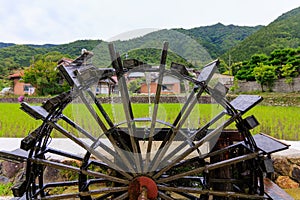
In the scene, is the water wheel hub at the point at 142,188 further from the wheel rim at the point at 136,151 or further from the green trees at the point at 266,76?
the green trees at the point at 266,76

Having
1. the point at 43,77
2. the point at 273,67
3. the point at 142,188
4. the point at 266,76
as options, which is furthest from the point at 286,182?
the point at 43,77

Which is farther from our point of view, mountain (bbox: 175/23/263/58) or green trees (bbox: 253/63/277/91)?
green trees (bbox: 253/63/277/91)

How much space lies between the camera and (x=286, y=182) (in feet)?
14.1

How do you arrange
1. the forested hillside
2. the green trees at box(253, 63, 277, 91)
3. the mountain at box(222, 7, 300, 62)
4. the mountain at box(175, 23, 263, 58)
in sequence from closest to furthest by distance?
the forested hillside < the mountain at box(175, 23, 263, 58) < the green trees at box(253, 63, 277, 91) < the mountain at box(222, 7, 300, 62)

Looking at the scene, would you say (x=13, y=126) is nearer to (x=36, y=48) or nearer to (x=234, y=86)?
(x=234, y=86)

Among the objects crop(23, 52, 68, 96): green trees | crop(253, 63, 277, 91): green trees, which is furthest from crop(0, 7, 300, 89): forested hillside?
crop(253, 63, 277, 91): green trees

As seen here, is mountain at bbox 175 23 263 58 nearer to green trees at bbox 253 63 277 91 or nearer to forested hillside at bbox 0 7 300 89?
forested hillside at bbox 0 7 300 89

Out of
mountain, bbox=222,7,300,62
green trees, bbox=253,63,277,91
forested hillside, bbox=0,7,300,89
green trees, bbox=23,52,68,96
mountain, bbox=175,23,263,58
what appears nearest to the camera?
forested hillside, bbox=0,7,300,89

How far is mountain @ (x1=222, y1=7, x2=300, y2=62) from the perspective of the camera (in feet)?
87.2

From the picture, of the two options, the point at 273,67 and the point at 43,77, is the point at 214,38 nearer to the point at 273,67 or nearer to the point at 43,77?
the point at 273,67

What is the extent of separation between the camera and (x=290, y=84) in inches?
754

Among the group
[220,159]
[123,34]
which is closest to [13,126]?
[123,34]

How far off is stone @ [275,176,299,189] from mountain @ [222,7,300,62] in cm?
2222

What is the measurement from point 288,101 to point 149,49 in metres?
14.4
